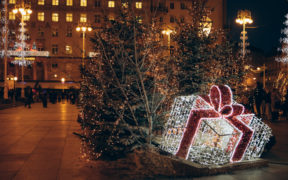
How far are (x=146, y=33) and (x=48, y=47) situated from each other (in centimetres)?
6774

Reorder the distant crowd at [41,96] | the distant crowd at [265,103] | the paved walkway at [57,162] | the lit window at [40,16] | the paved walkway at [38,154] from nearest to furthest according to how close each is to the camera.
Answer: the paved walkway at [57,162] < the paved walkway at [38,154] < the distant crowd at [265,103] < the distant crowd at [41,96] < the lit window at [40,16]

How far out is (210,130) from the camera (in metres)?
7.10


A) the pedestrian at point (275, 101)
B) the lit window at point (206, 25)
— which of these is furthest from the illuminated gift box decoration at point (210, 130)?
the pedestrian at point (275, 101)

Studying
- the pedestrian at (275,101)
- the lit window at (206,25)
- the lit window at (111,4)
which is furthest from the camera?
the lit window at (111,4)

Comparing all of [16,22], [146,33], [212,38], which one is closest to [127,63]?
[146,33]

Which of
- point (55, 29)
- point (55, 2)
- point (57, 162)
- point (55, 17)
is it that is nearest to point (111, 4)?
point (55, 2)

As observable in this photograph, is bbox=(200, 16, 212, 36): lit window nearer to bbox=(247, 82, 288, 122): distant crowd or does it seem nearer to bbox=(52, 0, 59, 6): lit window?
bbox=(247, 82, 288, 122): distant crowd

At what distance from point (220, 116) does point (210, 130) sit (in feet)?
1.20

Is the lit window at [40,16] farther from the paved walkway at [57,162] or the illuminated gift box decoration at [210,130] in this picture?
the illuminated gift box decoration at [210,130]

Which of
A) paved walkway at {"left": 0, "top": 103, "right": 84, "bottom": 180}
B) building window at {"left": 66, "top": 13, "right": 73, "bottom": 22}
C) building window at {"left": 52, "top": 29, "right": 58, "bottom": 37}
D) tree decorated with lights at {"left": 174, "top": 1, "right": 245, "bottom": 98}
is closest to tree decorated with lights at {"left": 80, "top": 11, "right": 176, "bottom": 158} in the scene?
A: paved walkway at {"left": 0, "top": 103, "right": 84, "bottom": 180}

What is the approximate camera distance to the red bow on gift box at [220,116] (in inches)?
273

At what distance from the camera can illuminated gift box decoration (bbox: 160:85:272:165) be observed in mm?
6992

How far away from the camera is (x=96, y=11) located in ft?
239

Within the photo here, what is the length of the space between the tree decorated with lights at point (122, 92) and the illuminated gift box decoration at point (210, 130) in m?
0.61
